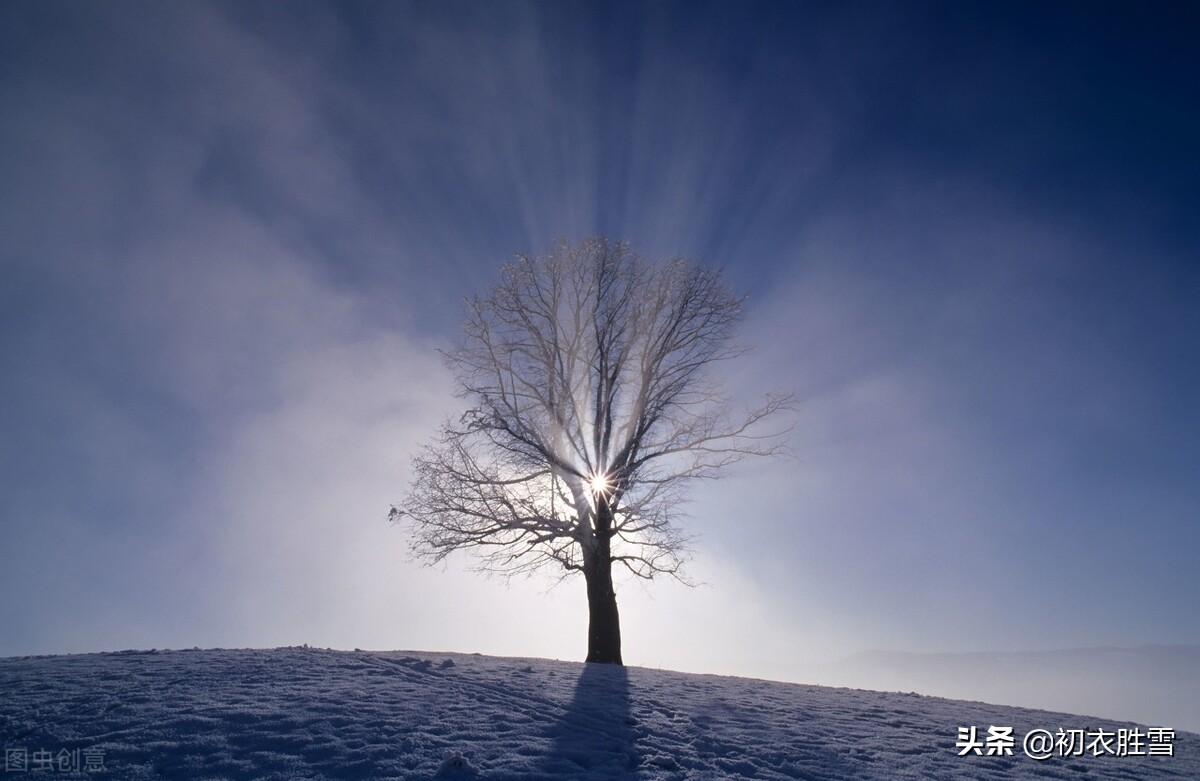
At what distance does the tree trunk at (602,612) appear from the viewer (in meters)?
16.9

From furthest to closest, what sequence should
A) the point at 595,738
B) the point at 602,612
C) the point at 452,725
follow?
→ the point at 602,612 < the point at 595,738 < the point at 452,725

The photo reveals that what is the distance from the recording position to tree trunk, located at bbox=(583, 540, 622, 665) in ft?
55.4

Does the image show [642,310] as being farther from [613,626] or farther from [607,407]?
[613,626]

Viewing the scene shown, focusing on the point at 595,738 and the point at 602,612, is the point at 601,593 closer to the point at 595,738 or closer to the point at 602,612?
the point at 602,612

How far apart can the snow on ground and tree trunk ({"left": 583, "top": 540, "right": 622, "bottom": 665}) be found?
13.2 feet

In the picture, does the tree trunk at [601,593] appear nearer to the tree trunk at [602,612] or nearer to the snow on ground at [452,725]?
the tree trunk at [602,612]

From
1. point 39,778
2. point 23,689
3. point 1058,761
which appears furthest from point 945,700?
point 23,689

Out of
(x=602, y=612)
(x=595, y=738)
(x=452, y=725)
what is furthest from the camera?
(x=602, y=612)

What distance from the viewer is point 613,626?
56.4ft

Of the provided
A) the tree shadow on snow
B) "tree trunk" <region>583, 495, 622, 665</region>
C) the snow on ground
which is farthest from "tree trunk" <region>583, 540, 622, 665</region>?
the tree shadow on snow

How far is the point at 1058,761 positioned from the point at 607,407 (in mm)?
12597

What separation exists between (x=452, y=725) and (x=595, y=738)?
1762 millimetres

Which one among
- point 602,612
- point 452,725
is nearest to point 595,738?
point 452,725

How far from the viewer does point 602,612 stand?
17297mm
